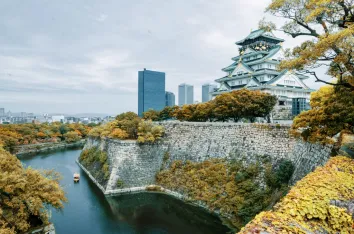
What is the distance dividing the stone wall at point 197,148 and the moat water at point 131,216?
1.64m

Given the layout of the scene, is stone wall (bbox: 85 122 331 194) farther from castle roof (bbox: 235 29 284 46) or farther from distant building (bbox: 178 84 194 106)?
distant building (bbox: 178 84 194 106)

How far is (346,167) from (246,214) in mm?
6923

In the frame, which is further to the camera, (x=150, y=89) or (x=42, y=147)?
(x=150, y=89)

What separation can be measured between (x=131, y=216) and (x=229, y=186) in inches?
240

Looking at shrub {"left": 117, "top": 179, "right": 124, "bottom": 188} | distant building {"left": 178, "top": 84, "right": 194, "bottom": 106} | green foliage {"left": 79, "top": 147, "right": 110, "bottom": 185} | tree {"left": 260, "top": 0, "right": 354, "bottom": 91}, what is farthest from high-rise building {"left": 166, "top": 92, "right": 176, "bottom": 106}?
tree {"left": 260, "top": 0, "right": 354, "bottom": 91}

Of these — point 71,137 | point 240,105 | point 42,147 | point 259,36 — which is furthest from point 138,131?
point 71,137

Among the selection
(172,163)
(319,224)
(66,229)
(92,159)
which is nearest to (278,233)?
(319,224)

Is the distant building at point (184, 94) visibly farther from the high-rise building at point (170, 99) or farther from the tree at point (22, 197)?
the tree at point (22, 197)

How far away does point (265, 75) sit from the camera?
26844 mm

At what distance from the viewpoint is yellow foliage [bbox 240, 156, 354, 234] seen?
3580 mm

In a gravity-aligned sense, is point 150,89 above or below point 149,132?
above

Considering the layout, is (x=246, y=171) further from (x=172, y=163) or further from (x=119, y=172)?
(x=119, y=172)

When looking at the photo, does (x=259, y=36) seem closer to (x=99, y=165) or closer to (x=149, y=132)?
(x=149, y=132)

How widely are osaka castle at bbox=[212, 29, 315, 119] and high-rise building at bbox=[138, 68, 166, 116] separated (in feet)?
162
